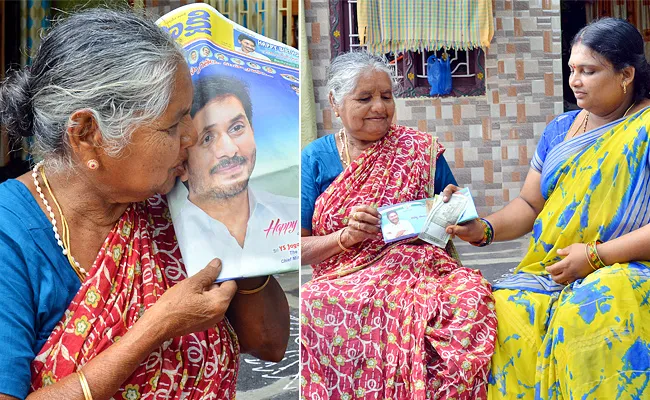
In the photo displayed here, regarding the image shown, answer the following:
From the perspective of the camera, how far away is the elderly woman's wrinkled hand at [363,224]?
2311 millimetres

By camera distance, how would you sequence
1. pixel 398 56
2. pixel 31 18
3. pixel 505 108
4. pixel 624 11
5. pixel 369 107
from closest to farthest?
pixel 369 107 → pixel 398 56 → pixel 505 108 → pixel 31 18 → pixel 624 11

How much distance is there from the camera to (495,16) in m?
4.04

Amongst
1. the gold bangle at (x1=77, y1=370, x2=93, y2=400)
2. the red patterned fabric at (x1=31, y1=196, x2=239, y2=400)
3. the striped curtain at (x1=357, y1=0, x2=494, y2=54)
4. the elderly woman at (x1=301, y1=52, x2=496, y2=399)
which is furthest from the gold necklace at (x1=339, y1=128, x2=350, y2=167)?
the gold bangle at (x1=77, y1=370, x2=93, y2=400)

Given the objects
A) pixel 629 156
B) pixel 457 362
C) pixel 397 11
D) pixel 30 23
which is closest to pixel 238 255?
pixel 457 362

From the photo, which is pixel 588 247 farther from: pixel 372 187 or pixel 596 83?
pixel 372 187

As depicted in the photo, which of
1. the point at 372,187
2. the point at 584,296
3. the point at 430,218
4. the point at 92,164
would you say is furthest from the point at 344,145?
the point at 92,164

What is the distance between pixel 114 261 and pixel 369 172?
4.30 feet

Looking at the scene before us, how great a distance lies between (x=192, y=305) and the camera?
1.28 meters

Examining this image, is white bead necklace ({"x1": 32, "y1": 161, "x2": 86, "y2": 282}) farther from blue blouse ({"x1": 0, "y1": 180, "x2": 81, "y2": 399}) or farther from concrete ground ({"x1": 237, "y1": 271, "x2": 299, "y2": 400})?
concrete ground ({"x1": 237, "y1": 271, "x2": 299, "y2": 400})

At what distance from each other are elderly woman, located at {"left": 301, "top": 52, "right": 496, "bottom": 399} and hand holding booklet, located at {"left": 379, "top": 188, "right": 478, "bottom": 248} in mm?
86

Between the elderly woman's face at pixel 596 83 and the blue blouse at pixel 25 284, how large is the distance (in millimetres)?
1709

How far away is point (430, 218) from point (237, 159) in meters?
1.12

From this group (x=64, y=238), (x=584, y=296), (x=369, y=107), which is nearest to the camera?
(x=64, y=238)

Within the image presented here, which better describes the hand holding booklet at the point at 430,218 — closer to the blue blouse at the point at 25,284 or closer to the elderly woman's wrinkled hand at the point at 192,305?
the elderly woman's wrinkled hand at the point at 192,305
